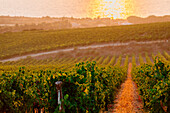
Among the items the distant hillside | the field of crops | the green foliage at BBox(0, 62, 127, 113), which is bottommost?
the field of crops

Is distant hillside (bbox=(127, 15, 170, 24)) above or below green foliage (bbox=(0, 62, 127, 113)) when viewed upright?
below

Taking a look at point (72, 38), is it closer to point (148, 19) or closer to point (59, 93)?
point (59, 93)

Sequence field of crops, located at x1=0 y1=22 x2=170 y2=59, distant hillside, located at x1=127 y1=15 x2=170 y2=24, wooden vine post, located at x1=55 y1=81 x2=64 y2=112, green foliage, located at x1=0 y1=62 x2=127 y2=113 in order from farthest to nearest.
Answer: distant hillside, located at x1=127 y1=15 x2=170 y2=24 → field of crops, located at x1=0 y1=22 x2=170 y2=59 → green foliage, located at x1=0 y1=62 x2=127 y2=113 → wooden vine post, located at x1=55 y1=81 x2=64 y2=112

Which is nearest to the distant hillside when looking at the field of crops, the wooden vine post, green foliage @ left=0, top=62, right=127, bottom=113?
the field of crops

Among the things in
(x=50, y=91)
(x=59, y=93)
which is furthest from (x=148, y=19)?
(x=59, y=93)

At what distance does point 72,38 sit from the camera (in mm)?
67500

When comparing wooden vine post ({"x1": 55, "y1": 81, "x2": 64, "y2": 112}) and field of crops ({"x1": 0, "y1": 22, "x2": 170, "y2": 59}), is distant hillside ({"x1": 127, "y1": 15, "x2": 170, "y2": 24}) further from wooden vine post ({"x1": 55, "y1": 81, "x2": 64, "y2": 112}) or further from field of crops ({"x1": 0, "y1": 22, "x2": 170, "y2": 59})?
wooden vine post ({"x1": 55, "y1": 81, "x2": 64, "y2": 112})

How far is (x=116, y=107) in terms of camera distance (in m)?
11.4

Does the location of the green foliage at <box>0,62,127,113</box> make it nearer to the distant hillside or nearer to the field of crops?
the field of crops

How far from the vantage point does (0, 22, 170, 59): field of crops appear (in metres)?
60.7

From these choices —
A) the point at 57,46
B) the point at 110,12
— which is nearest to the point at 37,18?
the point at 110,12

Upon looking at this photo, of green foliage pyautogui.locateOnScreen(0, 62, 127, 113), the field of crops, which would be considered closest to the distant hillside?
the field of crops

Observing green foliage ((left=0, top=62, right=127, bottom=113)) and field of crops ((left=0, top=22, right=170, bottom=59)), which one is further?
field of crops ((left=0, top=22, right=170, bottom=59))

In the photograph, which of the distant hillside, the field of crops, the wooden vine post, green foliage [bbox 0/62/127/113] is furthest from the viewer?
the distant hillside
